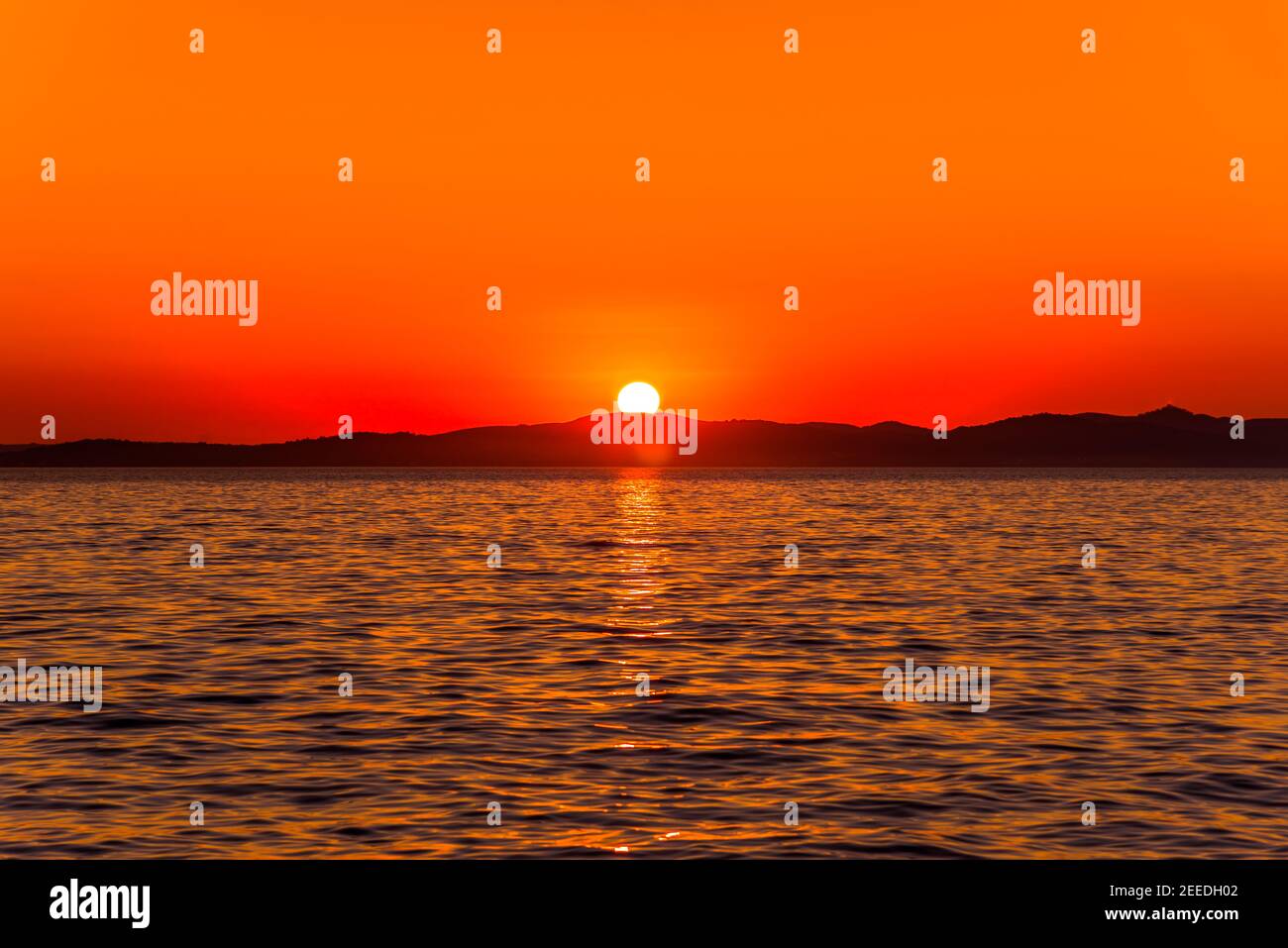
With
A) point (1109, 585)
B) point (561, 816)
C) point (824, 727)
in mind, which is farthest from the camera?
point (1109, 585)

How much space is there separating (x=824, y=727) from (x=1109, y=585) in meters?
30.1

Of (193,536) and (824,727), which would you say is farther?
(193,536)

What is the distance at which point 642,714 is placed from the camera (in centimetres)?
2339

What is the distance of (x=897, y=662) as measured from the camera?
2978 cm

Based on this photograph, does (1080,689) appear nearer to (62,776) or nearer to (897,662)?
(897,662)

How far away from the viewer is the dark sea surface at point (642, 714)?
16234mm

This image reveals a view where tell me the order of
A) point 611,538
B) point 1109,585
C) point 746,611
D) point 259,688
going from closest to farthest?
point 259,688 → point 746,611 → point 1109,585 → point 611,538

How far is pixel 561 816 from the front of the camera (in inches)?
662

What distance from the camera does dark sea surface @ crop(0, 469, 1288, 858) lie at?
16.2 m
